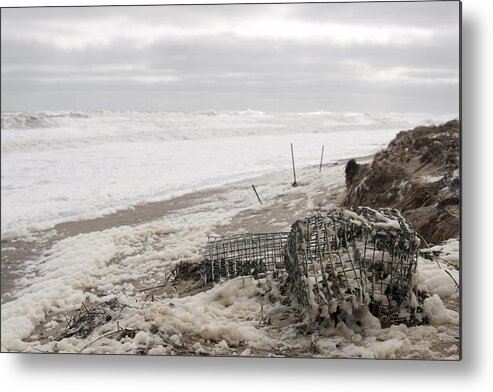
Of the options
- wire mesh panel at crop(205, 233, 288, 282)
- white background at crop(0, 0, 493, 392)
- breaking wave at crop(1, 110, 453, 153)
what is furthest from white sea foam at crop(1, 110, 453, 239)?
white background at crop(0, 0, 493, 392)

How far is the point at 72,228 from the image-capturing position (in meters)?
3.54

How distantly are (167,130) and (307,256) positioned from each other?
85 cm

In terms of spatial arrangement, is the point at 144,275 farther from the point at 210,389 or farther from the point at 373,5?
the point at 373,5

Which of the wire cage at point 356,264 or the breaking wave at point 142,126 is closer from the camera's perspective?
the wire cage at point 356,264

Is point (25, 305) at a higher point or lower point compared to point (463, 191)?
lower

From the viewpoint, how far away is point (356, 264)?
327 cm

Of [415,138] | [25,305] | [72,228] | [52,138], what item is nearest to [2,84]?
[52,138]

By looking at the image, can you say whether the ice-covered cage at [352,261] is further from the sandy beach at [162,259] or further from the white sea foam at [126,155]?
the white sea foam at [126,155]


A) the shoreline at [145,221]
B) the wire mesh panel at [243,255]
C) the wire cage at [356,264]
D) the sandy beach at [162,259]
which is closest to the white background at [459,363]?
the sandy beach at [162,259]

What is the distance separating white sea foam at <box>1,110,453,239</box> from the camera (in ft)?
11.4

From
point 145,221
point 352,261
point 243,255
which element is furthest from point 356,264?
point 145,221

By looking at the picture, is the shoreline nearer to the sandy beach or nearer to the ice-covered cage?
the sandy beach

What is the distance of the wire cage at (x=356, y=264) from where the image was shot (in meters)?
3.24

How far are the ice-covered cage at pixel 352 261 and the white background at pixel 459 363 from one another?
9.9 inches
